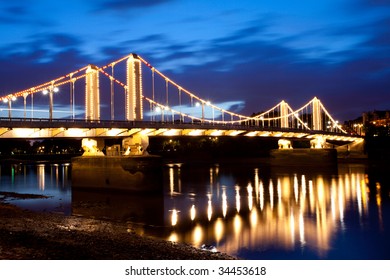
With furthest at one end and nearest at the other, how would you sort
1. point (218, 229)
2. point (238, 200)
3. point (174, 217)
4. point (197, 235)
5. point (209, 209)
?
1. point (238, 200)
2. point (209, 209)
3. point (174, 217)
4. point (218, 229)
5. point (197, 235)

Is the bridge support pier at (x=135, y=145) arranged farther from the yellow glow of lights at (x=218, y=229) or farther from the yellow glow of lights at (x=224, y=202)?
the yellow glow of lights at (x=218, y=229)

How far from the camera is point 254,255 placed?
13.3m

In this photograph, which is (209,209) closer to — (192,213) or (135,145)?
(192,213)

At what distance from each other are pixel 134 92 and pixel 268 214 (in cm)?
1780

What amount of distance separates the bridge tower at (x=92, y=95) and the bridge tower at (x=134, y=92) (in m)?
2.54

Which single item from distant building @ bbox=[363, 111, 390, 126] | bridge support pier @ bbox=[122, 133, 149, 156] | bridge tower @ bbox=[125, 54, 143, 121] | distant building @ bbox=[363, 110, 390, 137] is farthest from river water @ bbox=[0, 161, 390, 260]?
distant building @ bbox=[363, 111, 390, 126]

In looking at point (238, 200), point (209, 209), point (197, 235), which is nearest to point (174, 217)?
point (209, 209)

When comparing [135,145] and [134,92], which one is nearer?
[135,145]

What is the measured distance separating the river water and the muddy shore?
5.56 feet

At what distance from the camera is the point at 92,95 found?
36.4m

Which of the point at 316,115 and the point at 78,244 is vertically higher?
the point at 316,115

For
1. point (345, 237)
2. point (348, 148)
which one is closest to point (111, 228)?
point (345, 237)

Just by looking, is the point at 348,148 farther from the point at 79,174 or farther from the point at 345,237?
the point at 345,237

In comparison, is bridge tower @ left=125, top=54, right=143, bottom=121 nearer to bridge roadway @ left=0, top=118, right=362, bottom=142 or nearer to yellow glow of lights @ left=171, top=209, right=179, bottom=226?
bridge roadway @ left=0, top=118, right=362, bottom=142
